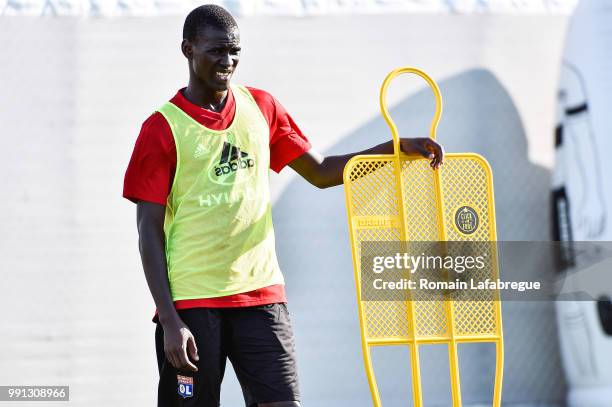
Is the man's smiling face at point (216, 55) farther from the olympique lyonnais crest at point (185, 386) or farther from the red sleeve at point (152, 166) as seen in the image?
the olympique lyonnais crest at point (185, 386)

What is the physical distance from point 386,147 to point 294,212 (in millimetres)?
2038

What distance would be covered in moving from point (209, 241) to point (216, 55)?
576 millimetres

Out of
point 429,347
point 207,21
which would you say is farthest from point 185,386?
point 429,347

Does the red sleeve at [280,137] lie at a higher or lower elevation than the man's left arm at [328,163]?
higher

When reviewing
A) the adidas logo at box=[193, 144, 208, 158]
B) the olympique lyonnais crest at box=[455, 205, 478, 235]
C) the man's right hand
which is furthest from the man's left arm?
the man's right hand

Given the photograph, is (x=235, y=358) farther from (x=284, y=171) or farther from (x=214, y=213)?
(x=284, y=171)

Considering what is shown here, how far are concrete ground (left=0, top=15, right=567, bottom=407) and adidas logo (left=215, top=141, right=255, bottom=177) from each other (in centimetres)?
229

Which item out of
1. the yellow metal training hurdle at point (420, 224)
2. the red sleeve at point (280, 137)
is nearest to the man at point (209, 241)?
the red sleeve at point (280, 137)

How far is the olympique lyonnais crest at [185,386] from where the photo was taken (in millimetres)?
2988

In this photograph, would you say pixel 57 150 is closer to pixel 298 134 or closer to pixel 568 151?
pixel 298 134

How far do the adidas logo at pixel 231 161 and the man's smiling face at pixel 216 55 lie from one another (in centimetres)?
20

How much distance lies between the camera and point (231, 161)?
3.04 m

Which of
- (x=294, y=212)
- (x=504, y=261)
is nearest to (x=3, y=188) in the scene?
(x=294, y=212)

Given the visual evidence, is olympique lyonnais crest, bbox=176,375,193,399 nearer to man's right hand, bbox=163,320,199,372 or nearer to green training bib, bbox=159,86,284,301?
man's right hand, bbox=163,320,199,372
